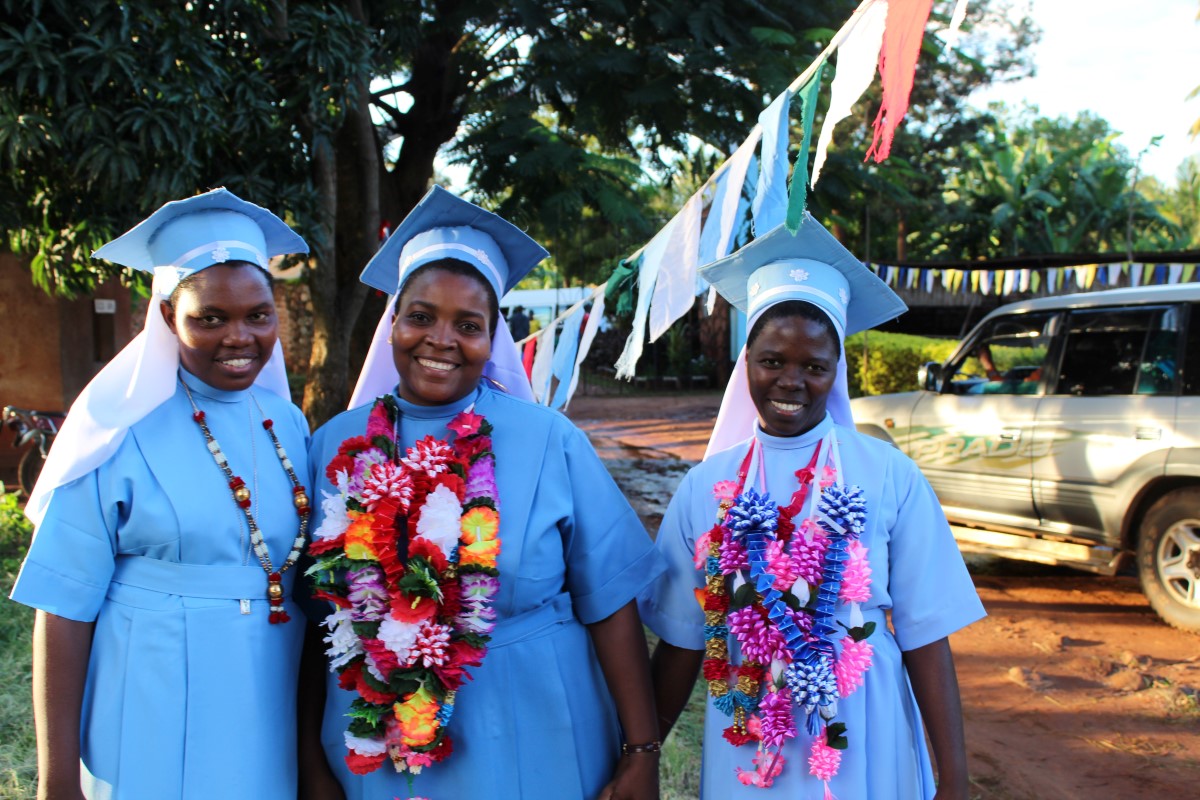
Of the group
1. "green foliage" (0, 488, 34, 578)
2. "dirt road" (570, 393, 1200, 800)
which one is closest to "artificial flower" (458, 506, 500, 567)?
"dirt road" (570, 393, 1200, 800)

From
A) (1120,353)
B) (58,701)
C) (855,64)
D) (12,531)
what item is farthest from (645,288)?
(12,531)

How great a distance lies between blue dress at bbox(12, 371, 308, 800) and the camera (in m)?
1.89

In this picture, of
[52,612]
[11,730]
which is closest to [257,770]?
[52,612]

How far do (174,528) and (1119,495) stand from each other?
562 centimetres

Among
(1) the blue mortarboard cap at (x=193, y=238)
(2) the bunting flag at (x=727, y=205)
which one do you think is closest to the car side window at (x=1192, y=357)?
(2) the bunting flag at (x=727, y=205)

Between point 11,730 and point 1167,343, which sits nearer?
point 11,730

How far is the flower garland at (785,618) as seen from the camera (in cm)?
195

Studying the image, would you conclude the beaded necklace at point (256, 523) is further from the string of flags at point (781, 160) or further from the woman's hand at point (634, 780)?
the string of flags at point (781, 160)

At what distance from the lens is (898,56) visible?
8.16 ft

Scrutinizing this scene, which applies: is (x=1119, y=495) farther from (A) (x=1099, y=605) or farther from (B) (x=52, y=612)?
(B) (x=52, y=612)

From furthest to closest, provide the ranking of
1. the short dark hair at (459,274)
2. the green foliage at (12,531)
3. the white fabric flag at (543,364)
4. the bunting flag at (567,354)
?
the green foliage at (12,531) < the white fabric flag at (543,364) < the bunting flag at (567,354) < the short dark hair at (459,274)

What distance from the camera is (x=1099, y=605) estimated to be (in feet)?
20.8

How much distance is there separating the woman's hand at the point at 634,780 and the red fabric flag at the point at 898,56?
5.29ft

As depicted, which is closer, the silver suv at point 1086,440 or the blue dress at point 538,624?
the blue dress at point 538,624
